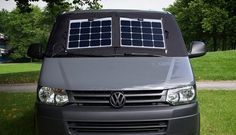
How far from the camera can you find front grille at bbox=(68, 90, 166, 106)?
197 inches

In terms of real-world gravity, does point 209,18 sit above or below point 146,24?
below

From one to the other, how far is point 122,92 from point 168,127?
0.60 m

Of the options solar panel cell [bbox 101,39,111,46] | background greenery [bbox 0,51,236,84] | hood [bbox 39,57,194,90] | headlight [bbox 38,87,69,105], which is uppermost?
solar panel cell [bbox 101,39,111,46]

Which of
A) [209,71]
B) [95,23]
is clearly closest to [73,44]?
[95,23]

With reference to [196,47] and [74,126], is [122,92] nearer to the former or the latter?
[74,126]

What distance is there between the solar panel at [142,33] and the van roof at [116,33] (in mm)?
64

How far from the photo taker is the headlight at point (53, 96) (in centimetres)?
511

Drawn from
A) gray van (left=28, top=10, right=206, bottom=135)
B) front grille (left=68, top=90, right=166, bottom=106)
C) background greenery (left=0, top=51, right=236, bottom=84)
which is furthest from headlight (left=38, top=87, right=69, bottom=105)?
background greenery (left=0, top=51, right=236, bottom=84)

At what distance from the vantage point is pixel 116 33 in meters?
6.36

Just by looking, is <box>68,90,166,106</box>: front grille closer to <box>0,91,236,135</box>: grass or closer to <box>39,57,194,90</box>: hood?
<box>39,57,194,90</box>: hood

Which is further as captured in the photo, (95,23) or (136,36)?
(95,23)

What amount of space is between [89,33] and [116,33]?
393 millimetres

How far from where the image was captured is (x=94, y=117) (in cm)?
491

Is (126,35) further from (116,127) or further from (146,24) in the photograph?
(116,127)
